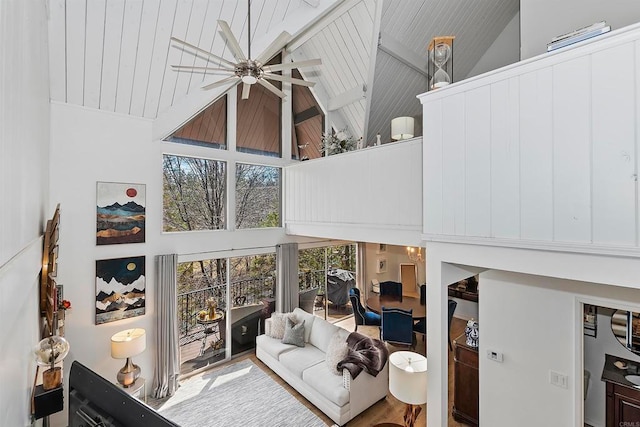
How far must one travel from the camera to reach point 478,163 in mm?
2113

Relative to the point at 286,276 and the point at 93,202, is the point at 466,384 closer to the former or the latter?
the point at 286,276

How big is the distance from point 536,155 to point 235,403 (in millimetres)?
4679

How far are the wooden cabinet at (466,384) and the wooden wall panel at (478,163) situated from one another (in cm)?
241

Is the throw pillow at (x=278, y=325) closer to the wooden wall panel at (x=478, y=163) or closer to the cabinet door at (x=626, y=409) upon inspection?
the wooden wall panel at (x=478, y=163)

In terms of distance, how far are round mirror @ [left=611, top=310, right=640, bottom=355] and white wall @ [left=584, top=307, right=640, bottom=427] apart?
1.6 inches

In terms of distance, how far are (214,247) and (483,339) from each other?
4.20 metres

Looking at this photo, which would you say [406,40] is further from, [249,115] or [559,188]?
[559,188]

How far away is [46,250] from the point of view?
7.31 ft

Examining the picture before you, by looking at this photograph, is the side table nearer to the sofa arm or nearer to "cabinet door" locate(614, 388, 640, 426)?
the sofa arm

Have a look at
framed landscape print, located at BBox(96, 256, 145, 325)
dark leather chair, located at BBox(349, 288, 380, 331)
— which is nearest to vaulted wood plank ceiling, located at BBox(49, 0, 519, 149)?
framed landscape print, located at BBox(96, 256, 145, 325)

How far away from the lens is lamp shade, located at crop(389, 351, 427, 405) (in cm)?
276

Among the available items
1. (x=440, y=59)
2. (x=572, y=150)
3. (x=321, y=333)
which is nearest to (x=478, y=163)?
(x=572, y=150)

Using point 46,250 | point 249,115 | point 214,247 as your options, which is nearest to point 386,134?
point 249,115

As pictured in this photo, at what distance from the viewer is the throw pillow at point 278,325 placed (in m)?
5.36
